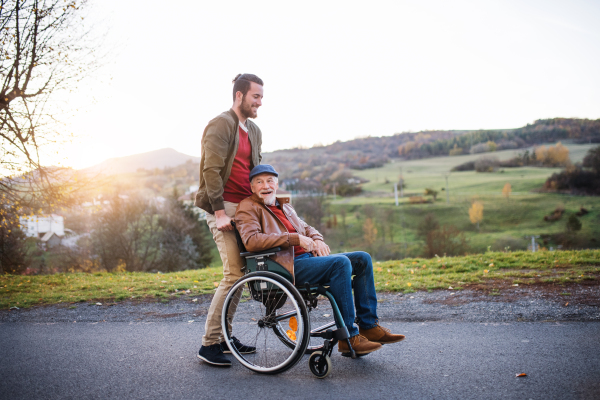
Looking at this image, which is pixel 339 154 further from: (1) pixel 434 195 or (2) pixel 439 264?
(2) pixel 439 264

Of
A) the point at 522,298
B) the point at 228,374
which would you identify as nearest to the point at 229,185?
the point at 228,374

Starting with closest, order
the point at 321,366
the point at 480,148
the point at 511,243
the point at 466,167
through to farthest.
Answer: the point at 321,366
the point at 511,243
the point at 466,167
the point at 480,148

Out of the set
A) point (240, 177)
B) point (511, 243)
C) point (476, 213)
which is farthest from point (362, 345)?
point (476, 213)

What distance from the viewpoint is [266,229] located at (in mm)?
3465

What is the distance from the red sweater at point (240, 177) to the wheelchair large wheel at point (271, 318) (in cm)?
81

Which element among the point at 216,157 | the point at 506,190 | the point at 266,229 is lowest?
the point at 506,190

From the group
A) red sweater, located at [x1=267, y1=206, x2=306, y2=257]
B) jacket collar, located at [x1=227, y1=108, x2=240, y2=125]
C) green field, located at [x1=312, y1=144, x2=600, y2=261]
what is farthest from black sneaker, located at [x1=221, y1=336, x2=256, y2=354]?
green field, located at [x1=312, y1=144, x2=600, y2=261]

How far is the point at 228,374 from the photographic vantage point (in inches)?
130

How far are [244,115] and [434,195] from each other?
10070cm

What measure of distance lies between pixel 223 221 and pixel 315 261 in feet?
2.86

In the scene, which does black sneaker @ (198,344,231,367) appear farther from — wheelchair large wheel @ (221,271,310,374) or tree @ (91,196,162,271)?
tree @ (91,196,162,271)

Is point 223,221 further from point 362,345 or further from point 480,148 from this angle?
point 480,148

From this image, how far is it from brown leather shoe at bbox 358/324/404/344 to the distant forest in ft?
302

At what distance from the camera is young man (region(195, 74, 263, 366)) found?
3586mm
